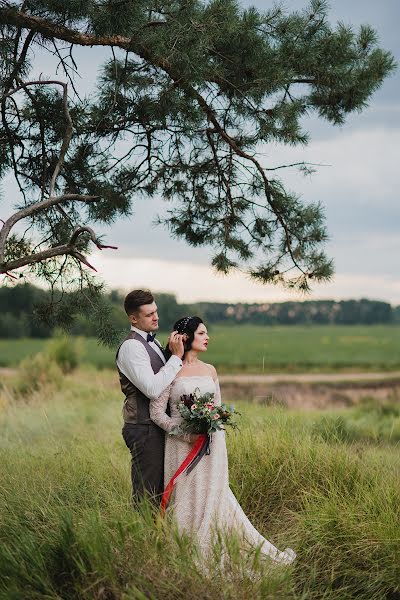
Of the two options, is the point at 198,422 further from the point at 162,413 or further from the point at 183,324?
the point at 183,324

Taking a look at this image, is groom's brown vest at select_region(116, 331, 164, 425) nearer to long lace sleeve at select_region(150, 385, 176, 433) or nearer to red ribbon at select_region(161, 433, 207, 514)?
long lace sleeve at select_region(150, 385, 176, 433)

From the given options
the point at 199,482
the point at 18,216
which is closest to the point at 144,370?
the point at 199,482

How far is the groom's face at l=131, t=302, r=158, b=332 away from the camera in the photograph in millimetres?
4309

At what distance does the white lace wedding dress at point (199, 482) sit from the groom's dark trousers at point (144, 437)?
5cm

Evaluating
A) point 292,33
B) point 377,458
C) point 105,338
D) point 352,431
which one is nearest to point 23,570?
point 105,338

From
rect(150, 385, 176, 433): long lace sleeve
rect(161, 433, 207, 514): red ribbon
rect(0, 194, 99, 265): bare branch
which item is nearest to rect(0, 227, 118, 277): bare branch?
rect(0, 194, 99, 265): bare branch

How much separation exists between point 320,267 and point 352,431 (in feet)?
11.4

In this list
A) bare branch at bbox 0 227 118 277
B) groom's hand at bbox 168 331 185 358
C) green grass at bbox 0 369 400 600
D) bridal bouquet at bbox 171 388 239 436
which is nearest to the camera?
green grass at bbox 0 369 400 600

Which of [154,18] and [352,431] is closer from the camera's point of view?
[154,18]

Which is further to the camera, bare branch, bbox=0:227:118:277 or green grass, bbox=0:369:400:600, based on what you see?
bare branch, bbox=0:227:118:277

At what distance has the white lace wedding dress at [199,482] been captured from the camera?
4.25m

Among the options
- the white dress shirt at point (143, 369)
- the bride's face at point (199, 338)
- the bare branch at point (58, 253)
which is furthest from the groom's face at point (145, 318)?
the bare branch at point (58, 253)

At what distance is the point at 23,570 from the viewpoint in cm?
354

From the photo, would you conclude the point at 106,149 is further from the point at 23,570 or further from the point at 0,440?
the point at 23,570
